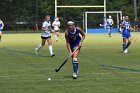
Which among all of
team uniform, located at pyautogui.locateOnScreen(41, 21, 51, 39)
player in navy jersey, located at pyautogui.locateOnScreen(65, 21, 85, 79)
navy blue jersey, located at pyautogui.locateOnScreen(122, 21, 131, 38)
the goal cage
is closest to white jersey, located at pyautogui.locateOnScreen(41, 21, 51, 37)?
team uniform, located at pyautogui.locateOnScreen(41, 21, 51, 39)

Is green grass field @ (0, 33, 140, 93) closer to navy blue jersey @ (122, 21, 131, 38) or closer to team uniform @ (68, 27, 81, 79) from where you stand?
team uniform @ (68, 27, 81, 79)

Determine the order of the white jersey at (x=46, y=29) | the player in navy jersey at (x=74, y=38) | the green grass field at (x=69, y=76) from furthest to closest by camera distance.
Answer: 1. the white jersey at (x=46, y=29)
2. the player in navy jersey at (x=74, y=38)
3. the green grass field at (x=69, y=76)

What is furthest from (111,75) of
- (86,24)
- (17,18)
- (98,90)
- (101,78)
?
(17,18)

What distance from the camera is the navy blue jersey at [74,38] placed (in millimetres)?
14631

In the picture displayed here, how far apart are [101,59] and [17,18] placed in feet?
150

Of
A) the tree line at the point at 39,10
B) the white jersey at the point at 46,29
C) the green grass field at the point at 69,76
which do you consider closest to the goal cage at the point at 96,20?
the tree line at the point at 39,10

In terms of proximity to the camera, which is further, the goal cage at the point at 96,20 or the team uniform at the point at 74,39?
the goal cage at the point at 96,20

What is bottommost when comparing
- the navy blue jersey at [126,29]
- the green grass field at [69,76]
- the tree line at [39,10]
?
the green grass field at [69,76]

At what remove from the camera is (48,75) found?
15031 millimetres

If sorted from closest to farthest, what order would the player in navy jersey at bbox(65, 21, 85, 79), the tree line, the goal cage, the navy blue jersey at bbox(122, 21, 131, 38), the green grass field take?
the green grass field, the player in navy jersey at bbox(65, 21, 85, 79), the navy blue jersey at bbox(122, 21, 131, 38), the goal cage, the tree line

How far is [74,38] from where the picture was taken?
48.3 ft

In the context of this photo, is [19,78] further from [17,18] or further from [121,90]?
[17,18]

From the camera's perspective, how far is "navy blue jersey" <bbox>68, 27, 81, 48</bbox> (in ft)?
48.0

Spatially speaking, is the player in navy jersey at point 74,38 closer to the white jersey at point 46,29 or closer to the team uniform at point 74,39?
the team uniform at point 74,39
